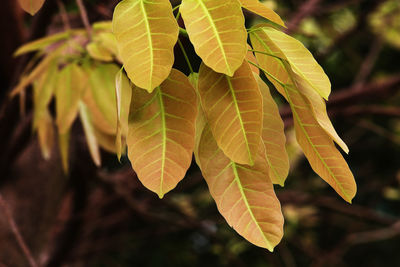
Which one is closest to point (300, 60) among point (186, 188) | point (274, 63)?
point (274, 63)

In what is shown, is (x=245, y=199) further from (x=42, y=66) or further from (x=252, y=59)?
(x=42, y=66)

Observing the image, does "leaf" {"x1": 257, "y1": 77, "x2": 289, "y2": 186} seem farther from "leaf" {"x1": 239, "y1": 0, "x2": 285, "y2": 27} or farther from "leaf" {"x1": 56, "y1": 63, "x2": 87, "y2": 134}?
"leaf" {"x1": 56, "y1": 63, "x2": 87, "y2": 134}

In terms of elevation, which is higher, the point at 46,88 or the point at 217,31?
the point at 217,31

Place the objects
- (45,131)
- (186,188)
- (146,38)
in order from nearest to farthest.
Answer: (146,38), (45,131), (186,188)

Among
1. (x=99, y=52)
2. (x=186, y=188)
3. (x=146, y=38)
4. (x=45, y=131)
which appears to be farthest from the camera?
(x=186, y=188)

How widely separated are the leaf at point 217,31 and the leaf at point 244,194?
8 cm

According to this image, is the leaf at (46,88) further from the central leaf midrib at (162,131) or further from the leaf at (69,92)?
the central leaf midrib at (162,131)

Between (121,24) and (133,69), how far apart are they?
0.15 ft

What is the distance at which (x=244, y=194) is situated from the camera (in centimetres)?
48

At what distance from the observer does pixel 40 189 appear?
138 centimetres

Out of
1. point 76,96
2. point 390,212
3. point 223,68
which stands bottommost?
point 390,212

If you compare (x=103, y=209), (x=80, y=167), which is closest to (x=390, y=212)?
(x=103, y=209)

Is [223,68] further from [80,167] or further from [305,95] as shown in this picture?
[80,167]

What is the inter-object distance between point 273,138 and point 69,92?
1.61ft
